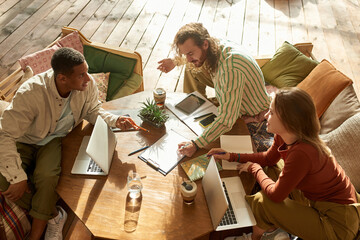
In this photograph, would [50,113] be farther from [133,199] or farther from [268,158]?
[268,158]

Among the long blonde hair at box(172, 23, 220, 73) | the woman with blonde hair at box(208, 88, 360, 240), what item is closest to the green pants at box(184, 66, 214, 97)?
the long blonde hair at box(172, 23, 220, 73)

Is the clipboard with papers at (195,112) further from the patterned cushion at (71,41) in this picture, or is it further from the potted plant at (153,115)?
the patterned cushion at (71,41)

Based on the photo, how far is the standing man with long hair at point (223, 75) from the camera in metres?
1.77

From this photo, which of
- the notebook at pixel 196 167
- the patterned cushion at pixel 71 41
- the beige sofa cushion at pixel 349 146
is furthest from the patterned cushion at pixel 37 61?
the beige sofa cushion at pixel 349 146

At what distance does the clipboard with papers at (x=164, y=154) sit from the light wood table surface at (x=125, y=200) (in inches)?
1.2

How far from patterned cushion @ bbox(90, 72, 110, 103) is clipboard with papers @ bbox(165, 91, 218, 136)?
29.1 inches

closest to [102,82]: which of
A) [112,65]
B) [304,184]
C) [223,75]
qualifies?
[112,65]

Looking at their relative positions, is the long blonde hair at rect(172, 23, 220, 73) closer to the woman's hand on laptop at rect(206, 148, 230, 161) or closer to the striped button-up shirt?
the striped button-up shirt

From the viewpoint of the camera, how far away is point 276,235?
5.88 ft

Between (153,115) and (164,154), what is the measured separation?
0.29 meters

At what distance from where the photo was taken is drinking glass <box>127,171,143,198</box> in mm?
1521

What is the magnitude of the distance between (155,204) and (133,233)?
185 millimetres

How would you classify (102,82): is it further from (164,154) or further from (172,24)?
(172,24)

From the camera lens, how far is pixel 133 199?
1.51 meters
